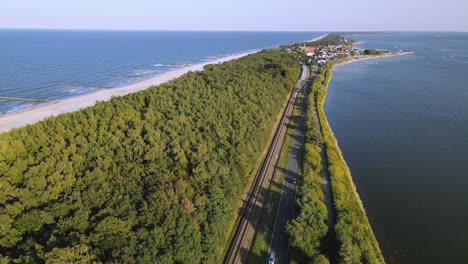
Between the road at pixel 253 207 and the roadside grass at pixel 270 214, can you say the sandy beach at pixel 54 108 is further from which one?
the roadside grass at pixel 270 214

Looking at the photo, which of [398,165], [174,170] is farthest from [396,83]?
[174,170]

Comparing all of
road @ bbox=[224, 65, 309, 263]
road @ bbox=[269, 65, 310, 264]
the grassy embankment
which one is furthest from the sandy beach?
the grassy embankment

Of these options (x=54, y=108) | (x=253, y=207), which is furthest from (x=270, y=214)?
(x=54, y=108)

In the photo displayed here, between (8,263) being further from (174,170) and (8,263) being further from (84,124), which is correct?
(84,124)

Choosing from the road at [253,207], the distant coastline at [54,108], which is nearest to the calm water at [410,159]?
the road at [253,207]

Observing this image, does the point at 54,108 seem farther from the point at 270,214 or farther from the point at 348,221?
the point at 348,221

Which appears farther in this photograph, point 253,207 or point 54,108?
point 54,108
